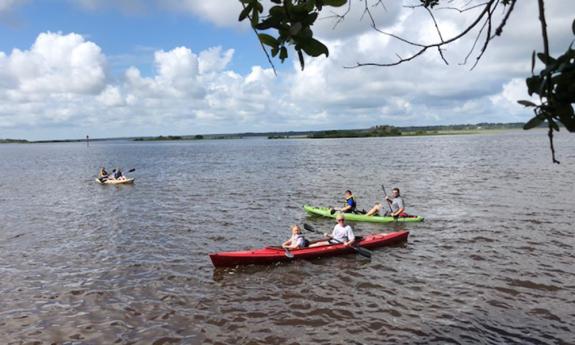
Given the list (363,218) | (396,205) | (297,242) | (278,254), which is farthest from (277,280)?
(396,205)

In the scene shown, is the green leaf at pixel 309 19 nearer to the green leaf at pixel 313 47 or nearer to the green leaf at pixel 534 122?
the green leaf at pixel 313 47

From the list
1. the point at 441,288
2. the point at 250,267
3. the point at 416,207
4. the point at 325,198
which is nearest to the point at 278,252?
the point at 250,267

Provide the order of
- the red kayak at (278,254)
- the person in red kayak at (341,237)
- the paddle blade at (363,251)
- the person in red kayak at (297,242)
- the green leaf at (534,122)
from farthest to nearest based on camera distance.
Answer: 1. the person in red kayak at (341,237)
2. the person in red kayak at (297,242)
3. the paddle blade at (363,251)
4. the red kayak at (278,254)
5. the green leaf at (534,122)

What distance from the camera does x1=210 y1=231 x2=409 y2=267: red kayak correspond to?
1362 cm

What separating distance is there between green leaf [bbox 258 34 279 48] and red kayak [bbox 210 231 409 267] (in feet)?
39.3

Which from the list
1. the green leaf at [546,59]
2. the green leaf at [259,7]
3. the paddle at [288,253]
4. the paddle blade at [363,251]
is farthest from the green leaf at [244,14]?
the paddle blade at [363,251]

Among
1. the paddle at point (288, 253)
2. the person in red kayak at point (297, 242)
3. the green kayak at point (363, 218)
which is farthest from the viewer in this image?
the green kayak at point (363, 218)

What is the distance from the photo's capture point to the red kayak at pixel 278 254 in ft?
44.7

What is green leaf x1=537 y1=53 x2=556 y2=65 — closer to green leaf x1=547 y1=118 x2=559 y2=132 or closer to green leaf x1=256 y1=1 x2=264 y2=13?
green leaf x1=547 y1=118 x2=559 y2=132

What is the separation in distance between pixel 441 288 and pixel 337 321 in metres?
3.46

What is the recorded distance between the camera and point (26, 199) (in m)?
29.6

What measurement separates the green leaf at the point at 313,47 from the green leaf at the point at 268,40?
0.16 m

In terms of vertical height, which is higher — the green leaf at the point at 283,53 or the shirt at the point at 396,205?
the green leaf at the point at 283,53

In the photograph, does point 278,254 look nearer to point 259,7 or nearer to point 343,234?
point 343,234
